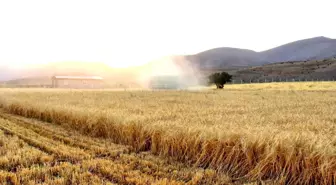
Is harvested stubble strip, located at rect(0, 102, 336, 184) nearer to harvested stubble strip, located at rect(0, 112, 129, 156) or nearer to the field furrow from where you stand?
the field furrow

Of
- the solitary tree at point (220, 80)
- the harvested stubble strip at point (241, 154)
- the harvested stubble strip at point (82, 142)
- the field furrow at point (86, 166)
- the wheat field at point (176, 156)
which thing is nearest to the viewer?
the harvested stubble strip at point (241, 154)

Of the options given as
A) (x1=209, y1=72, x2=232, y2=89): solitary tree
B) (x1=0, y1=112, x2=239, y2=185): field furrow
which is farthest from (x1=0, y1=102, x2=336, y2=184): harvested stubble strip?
(x1=209, y1=72, x2=232, y2=89): solitary tree

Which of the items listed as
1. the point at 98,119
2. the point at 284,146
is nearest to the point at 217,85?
the point at 98,119

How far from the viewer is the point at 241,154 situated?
23.3ft

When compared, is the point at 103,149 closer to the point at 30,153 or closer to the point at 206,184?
the point at 30,153

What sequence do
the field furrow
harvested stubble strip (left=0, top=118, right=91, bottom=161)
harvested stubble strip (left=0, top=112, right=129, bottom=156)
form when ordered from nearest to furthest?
1. the field furrow
2. harvested stubble strip (left=0, top=118, right=91, bottom=161)
3. harvested stubble strip (left=0, top=112, right=129, bottom=156)

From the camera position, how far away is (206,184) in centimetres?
641

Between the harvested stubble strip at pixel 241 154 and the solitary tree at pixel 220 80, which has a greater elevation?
the solitary tree at pixel 220 80

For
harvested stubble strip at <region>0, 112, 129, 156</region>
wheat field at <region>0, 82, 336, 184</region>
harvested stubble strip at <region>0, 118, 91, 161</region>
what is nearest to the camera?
wheat field at <region>0, 82, 336, 184</region>

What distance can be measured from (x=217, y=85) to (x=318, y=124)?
2383 inches

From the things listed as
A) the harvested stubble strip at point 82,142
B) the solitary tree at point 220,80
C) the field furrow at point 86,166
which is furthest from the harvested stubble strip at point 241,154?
the solitary tree at point 220,80

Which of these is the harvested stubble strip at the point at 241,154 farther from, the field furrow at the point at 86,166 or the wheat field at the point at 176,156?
the field furrow at the point at 86,166

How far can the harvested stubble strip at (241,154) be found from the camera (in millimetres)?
6117

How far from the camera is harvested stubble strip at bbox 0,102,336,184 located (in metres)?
6.12
